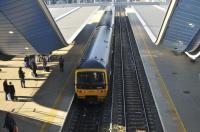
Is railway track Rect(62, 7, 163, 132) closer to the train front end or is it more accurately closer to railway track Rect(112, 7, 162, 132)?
railway track Rect(112, 7, 162, 132)

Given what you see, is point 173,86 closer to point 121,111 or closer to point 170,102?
point 170,102

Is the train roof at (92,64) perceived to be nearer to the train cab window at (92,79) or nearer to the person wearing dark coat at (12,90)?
the train cab window at (92,79)

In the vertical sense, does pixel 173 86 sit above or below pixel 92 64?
below

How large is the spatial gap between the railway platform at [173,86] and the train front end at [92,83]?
3003 mm

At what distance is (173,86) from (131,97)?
10.2ft

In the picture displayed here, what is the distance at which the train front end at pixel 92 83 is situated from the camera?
58.6ft

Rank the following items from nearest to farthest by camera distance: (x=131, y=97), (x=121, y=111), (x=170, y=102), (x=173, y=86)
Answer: (x=121, y=111) → (x=170, y=102) → (x=131, y=97) → (x=173, y=86)

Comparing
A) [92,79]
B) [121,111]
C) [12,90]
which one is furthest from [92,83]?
[12,90]

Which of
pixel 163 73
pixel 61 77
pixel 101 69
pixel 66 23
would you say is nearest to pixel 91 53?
pixel 101 69

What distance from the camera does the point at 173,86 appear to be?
71.9 feet

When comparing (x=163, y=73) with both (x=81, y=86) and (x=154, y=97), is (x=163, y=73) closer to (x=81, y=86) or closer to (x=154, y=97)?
(x=154, y=97)

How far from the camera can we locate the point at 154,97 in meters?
19.8

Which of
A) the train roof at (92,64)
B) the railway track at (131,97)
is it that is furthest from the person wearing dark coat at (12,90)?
the railway track at (131,97)

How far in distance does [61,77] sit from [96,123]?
782cm
